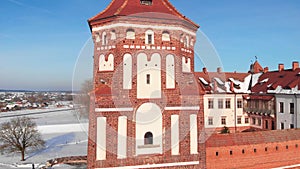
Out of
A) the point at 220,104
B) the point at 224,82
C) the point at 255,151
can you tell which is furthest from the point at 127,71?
the point at 224,82

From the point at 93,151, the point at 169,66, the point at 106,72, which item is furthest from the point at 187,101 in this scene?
the point at 93,151

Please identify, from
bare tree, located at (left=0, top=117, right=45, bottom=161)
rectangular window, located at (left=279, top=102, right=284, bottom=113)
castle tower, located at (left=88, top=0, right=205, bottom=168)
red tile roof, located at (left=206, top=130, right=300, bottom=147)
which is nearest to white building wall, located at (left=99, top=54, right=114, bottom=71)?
castle tower, located at (left=88, top=0, right=205, bottom=168)

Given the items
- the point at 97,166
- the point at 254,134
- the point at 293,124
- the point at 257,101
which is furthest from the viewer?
the point at 257,101

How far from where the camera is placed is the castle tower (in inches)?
448

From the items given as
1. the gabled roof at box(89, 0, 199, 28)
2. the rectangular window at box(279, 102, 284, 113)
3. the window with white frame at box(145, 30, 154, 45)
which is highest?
the gabled roof at box(89, 0, 199, 28)

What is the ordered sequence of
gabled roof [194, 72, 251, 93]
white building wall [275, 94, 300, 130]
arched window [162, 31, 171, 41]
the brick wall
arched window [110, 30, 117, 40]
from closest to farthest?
arched window [110, 30, 117, 40] → arched window [162, 31, 171, 41] → the brick wall → white building wall [275, 94, 300, 130] → gabled roof [194, 72, 251, 93]

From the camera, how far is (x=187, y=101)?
12.2m

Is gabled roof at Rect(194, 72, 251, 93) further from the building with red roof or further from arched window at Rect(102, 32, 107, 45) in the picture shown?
arched window at Rect(102, 32, 107, 45)

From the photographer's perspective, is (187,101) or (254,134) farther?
(254,134)

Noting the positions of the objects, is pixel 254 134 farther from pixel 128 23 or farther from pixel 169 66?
pixel 128 23

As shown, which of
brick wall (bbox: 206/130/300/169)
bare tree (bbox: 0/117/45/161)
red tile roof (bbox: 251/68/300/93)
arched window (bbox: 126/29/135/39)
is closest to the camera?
arched window (bbox: 126/29/135/39)

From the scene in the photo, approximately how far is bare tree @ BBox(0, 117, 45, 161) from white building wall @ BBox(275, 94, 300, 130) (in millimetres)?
21415

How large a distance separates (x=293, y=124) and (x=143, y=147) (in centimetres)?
1575

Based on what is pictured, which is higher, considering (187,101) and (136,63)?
(136,63)
